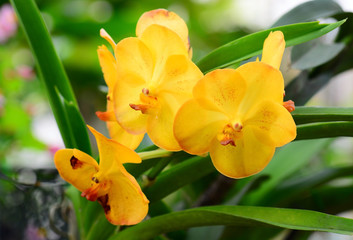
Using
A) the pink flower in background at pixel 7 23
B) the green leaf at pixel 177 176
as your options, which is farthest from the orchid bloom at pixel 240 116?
the pink flower in background at pixel 7 23

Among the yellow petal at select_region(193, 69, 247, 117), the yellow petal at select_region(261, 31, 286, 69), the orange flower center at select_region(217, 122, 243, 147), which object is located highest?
the yellow petal at select_region(261, 31, 286, 69)

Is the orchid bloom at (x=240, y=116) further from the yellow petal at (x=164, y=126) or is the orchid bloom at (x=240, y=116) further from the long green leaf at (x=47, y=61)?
the long green leaf at (x=47, y=61)

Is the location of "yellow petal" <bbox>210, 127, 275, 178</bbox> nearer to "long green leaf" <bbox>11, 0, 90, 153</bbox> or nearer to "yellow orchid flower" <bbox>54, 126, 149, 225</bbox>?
"yellow orchid flower" <bbox>54, 126, 149, 225</bbox>

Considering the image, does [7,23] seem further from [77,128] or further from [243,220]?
[243,220]

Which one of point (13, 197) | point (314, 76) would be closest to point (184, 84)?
point (314, 76)

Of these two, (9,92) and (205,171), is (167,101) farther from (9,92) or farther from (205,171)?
(9,92)

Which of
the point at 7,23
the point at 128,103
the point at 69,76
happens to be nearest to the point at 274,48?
the point at 128,103

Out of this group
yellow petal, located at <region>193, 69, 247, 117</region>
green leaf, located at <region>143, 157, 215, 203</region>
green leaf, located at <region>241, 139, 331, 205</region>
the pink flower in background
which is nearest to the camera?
yellow petal, located at <region>193, 69, 247, 117</region>

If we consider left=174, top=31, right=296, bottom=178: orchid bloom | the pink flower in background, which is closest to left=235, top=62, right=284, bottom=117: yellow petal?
left=174, top=31, right=296, bottom=178: orchid bloom

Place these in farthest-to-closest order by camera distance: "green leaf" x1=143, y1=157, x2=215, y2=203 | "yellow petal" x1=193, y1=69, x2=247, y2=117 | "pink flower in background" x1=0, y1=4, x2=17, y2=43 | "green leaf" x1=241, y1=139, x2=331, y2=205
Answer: "pink flower in background" x1=0, y1=4, x2=17, y2=43, "green leaf" x1=241, y1=139, x2=331, y2=205, "green leaf" x1=143, y1=157, x2=215, y2=203, "yellow petal" x1=193, y1=69, x2=247, y2=117
